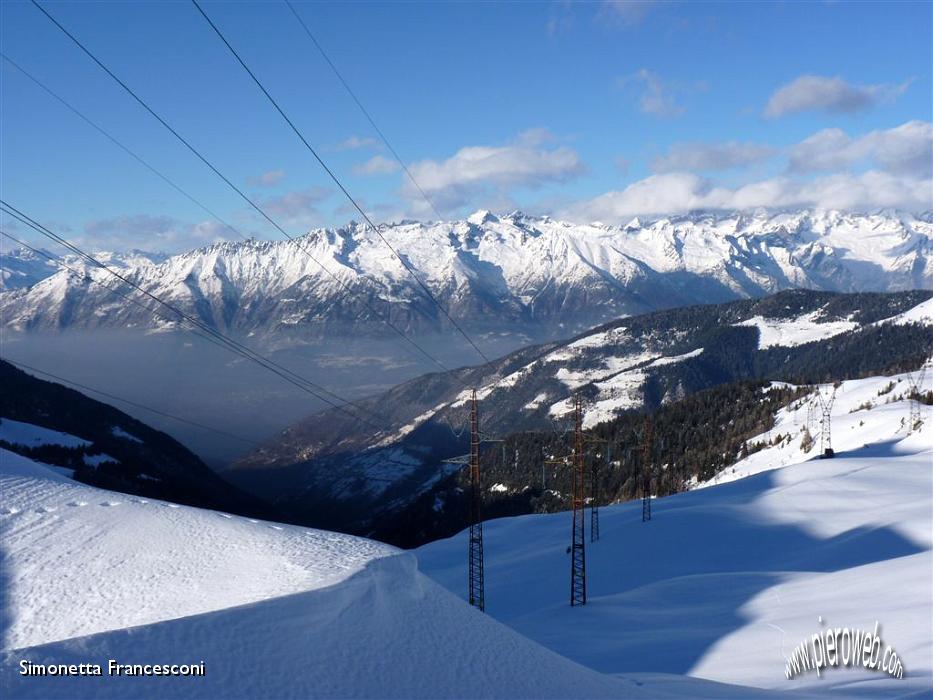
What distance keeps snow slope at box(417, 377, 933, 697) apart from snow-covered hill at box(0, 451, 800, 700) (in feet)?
20.5

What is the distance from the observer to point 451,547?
65.2 meters

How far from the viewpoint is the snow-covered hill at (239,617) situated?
34.1 ft

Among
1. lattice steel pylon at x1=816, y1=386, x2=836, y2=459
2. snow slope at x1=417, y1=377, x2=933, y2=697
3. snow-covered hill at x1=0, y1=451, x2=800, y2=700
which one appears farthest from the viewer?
lattice steel pylon at x1=816, y1=386, x2=836, y2=459

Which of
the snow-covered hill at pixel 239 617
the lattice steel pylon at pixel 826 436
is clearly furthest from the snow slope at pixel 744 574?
the snow-covered hill at pixel 239 617

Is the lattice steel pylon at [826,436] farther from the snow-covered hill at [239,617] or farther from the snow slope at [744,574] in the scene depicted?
the snow-covered hill at [239,617]

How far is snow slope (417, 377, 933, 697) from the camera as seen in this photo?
70.1 feet

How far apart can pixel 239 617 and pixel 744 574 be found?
29.0 m

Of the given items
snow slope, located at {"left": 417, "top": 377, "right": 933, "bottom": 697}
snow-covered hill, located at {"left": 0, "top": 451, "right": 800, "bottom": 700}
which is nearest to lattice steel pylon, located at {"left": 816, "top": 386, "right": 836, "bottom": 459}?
snow slope, located at {"left": 417, "top": 377, "right": 933, "bottom": 697}

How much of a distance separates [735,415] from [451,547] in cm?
9430

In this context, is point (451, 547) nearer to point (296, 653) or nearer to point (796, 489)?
point (796, 489)

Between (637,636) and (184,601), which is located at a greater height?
(184,601)

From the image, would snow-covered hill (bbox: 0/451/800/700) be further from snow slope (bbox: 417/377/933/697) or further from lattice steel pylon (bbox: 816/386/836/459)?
lattice steel pylon (bbox: 816/386/836/459)

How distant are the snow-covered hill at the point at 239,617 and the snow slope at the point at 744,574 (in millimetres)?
6244

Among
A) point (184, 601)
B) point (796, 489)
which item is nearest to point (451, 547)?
point (796, 489)
